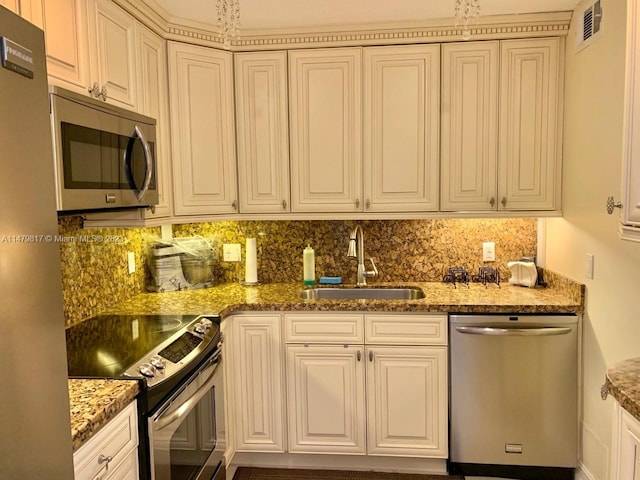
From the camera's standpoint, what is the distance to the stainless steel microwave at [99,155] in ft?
4.91

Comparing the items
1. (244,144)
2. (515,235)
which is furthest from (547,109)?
(244,144)

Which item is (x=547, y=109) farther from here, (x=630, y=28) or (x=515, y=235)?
(x=630, y=28)

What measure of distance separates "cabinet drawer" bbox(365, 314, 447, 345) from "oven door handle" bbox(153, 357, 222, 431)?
2.83 ft

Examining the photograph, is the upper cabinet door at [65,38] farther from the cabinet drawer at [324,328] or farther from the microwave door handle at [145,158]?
the cabinet drawer at [324,328]

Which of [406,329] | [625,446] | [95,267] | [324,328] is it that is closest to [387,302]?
[406,329]

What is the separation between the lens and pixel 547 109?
274cm

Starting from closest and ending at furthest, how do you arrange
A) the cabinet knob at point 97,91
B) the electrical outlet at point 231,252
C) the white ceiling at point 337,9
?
1. the cabinet knob at point 97,91
2. the white ceiling at point 337,9
3. the electrical outlet at point 231,252

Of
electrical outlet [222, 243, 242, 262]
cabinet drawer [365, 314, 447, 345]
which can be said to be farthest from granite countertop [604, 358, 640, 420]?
electrical outlet [222, 243, 242, 262]

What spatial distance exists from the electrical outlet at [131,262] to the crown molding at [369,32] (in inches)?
46.9

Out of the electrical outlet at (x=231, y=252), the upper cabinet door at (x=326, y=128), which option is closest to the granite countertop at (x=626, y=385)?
the upper cabinet door at (x=326, y=128)

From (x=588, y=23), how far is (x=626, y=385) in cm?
183

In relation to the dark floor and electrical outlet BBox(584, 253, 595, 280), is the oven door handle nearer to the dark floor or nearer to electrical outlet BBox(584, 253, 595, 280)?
the dark floor

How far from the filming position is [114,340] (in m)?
2.04

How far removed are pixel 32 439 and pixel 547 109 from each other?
2.76 m
